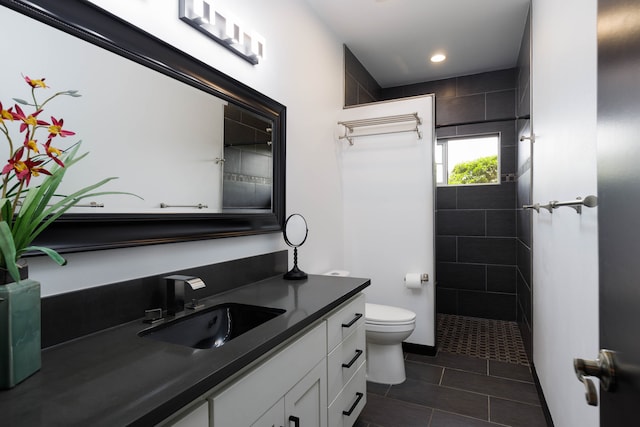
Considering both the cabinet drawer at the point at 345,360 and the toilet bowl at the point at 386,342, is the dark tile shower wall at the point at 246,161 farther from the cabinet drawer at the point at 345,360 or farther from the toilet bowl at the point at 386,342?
the toilet bowl at the point at 386,342

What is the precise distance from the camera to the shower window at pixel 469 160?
148 inches

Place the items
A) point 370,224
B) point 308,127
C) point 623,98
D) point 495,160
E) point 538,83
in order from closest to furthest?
point 623,98 < point 538,83 < point 308,127 < point 370,224 < point 495,160

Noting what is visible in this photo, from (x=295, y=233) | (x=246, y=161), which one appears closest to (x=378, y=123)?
(x=295, y=233)

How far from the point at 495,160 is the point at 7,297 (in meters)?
4.03

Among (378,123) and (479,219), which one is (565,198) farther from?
(479,219)

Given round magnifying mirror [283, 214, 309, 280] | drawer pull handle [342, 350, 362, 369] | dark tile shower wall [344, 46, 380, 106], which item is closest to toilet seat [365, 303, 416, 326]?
drawer pull handle [342, 350, 362, 369]

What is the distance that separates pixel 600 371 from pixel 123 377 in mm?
965

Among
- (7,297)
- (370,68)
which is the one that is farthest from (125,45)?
(370,68)

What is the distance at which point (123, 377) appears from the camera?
0.79 meters

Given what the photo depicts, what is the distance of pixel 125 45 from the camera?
1.22m

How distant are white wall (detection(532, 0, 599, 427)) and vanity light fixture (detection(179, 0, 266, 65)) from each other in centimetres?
148

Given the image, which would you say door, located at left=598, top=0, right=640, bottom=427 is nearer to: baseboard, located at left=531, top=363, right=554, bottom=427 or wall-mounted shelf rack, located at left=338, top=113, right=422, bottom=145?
baseboard, located at left=531, top=363, right=554, bottom=427

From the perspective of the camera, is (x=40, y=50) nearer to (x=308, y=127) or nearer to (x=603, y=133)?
(x=603, y=133)

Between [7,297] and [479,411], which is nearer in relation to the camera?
[7,297]
